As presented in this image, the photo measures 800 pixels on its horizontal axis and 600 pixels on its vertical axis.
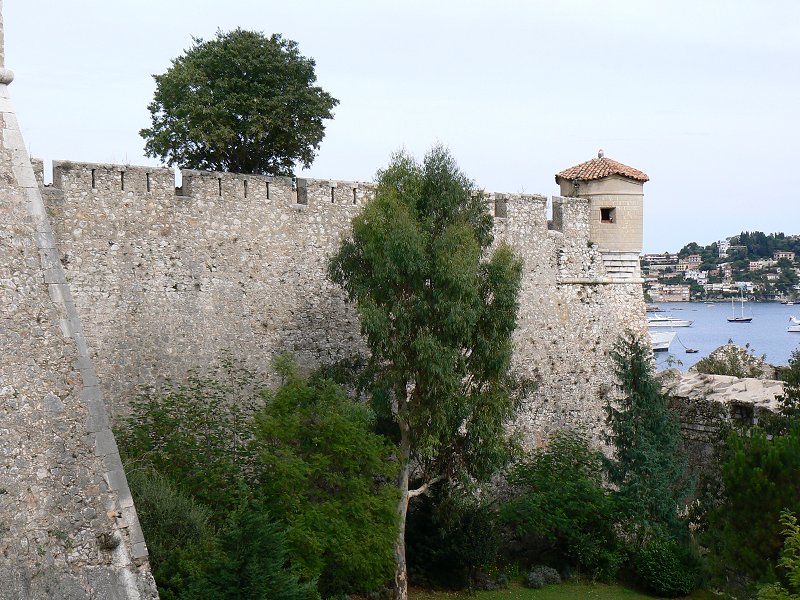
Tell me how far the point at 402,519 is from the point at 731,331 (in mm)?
109093

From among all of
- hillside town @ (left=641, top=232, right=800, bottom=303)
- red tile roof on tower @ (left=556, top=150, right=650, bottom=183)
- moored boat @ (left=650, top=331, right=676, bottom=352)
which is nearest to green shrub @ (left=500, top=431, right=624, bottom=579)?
red tile roof on tower @ (left=556, top=150, right=650, bottom=183)

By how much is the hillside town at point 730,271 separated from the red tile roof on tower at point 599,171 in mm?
93918

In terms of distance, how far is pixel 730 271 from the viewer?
4651 inches

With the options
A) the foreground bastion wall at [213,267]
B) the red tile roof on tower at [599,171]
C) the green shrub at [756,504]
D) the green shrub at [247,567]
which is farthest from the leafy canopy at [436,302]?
the red tile roof on tower at [599,171]

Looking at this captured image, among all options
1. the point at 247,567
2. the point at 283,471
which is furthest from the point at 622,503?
the point at 247,567

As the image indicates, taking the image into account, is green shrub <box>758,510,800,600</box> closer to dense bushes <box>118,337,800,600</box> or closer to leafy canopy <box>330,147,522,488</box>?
dense bushes <box>118,337,800,600</box>

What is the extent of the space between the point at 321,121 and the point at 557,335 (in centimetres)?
669

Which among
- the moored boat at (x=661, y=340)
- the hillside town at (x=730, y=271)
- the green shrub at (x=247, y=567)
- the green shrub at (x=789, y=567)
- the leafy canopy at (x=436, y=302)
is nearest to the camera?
the green shrub at (x=247, y=567)

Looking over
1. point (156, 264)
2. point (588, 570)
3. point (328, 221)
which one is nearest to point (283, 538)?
point (156, 264)

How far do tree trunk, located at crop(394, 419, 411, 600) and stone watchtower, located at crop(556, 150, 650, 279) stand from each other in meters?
7.55

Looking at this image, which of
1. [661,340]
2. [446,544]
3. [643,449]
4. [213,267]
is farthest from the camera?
[661,340]

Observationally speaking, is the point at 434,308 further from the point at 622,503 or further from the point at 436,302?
the point at 622,503

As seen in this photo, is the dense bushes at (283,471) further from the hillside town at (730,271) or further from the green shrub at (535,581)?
the hillside town at (730,271)

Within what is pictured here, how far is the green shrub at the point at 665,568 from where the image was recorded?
66.0 feet
